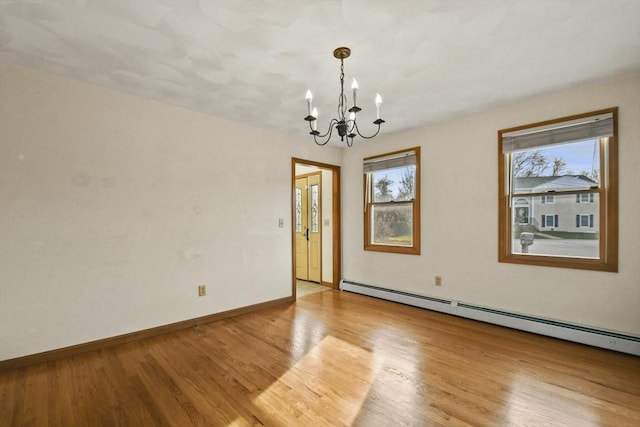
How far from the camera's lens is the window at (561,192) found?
285 cm

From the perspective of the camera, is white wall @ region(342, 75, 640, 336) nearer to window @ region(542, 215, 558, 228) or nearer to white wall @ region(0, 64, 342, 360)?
window @ region(542, 215, 558, 228)

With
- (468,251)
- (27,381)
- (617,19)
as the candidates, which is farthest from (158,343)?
(617,19)

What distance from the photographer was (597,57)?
242 centimetres

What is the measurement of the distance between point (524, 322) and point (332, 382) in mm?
2342

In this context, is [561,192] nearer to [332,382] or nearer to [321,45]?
[321,45]

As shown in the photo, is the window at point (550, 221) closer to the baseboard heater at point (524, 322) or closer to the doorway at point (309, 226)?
the baseboard heater at point (524, 322)

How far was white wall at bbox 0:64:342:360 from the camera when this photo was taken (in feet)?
8.27

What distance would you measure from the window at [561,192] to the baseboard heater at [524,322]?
1.99 ft

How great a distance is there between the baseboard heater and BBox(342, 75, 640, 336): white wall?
0.25 ft

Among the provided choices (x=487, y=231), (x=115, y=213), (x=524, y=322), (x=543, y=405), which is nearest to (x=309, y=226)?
(x=487, y=231)

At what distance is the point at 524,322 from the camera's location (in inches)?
129

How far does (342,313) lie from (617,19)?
364 cm

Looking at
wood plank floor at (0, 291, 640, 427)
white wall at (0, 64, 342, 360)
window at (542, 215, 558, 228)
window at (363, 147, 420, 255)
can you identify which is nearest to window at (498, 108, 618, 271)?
window at (542, 215, 558, 228)

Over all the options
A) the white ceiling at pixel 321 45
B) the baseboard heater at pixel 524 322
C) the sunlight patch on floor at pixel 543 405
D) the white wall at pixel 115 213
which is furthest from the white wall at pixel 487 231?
the white wall at pixel 115 213
